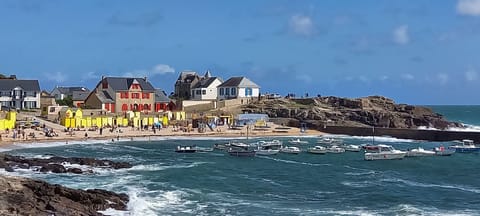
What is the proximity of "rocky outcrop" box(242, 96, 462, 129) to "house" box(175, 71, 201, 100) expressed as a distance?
16498mm

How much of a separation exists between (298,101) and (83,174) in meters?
63.8

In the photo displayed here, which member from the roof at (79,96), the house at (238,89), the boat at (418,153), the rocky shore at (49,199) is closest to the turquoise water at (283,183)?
the rocky shore at (49,199)

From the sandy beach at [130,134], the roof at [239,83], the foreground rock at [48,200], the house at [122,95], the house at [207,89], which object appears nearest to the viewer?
the foreground rock at [48,200]

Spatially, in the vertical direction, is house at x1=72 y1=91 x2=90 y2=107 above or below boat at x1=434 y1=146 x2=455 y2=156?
above

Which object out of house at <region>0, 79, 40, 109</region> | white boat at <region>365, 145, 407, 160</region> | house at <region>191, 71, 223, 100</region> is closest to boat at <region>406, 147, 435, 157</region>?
white boat at <region>365, 145, 407, 160</region>

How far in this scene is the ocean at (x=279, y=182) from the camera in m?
33.5

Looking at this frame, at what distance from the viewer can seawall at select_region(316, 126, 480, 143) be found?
77.5 metres

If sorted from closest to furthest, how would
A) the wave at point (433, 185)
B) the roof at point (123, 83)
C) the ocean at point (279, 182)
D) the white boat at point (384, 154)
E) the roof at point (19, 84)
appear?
the ocean at point (279, 182) → the wave at point (433, 185) → the white boat at point (384, 154) → the roof at point (19, 84) → the roof at point (123, 83)

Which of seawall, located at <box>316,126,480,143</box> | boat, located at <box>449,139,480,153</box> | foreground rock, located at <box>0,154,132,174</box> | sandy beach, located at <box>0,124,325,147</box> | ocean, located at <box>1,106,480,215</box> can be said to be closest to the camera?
ocean, located at <box>1,106,480,215</box>

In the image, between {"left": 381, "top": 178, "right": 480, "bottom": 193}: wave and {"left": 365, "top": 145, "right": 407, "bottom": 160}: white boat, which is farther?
A: {"left": 365, "top": 145, "right": 407, "bottom": 160}: white boat

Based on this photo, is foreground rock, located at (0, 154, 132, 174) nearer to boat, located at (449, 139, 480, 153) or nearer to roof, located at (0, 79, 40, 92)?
boat, located at (449, 139, 480, 153)

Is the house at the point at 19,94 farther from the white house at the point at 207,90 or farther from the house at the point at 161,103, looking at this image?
the white house at the point at 207,90

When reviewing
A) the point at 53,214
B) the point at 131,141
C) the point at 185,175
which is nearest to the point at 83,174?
the point at 185,175

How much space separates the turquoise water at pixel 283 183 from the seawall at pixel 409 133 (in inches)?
523
